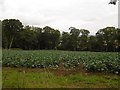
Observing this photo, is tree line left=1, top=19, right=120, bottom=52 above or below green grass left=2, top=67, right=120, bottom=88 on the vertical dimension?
above

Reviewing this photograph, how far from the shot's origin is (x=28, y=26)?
245 feet

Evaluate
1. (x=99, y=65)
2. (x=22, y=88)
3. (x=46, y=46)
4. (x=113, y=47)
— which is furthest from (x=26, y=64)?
(x=46, y=46)

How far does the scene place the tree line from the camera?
61.0m

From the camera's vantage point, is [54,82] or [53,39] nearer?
[54,82]

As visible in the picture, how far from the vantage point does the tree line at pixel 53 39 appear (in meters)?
61.0

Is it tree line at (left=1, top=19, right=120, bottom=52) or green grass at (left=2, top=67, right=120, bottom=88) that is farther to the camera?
tree line at (left=1, top=19, right=120, bottom=52)

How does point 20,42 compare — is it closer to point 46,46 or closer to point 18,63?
point 46,46

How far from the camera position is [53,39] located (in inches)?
2842

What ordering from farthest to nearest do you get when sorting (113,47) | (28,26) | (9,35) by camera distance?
(28,26), (113,47), (9,35)

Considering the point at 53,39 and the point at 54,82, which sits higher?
the point at 53,39

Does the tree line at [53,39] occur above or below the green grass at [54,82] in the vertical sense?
above

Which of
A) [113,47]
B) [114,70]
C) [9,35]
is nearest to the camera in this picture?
[114,70]

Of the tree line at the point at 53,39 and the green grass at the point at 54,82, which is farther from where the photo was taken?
the tree line at the point at 53,39

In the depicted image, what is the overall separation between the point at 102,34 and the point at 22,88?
6563 centimetres
